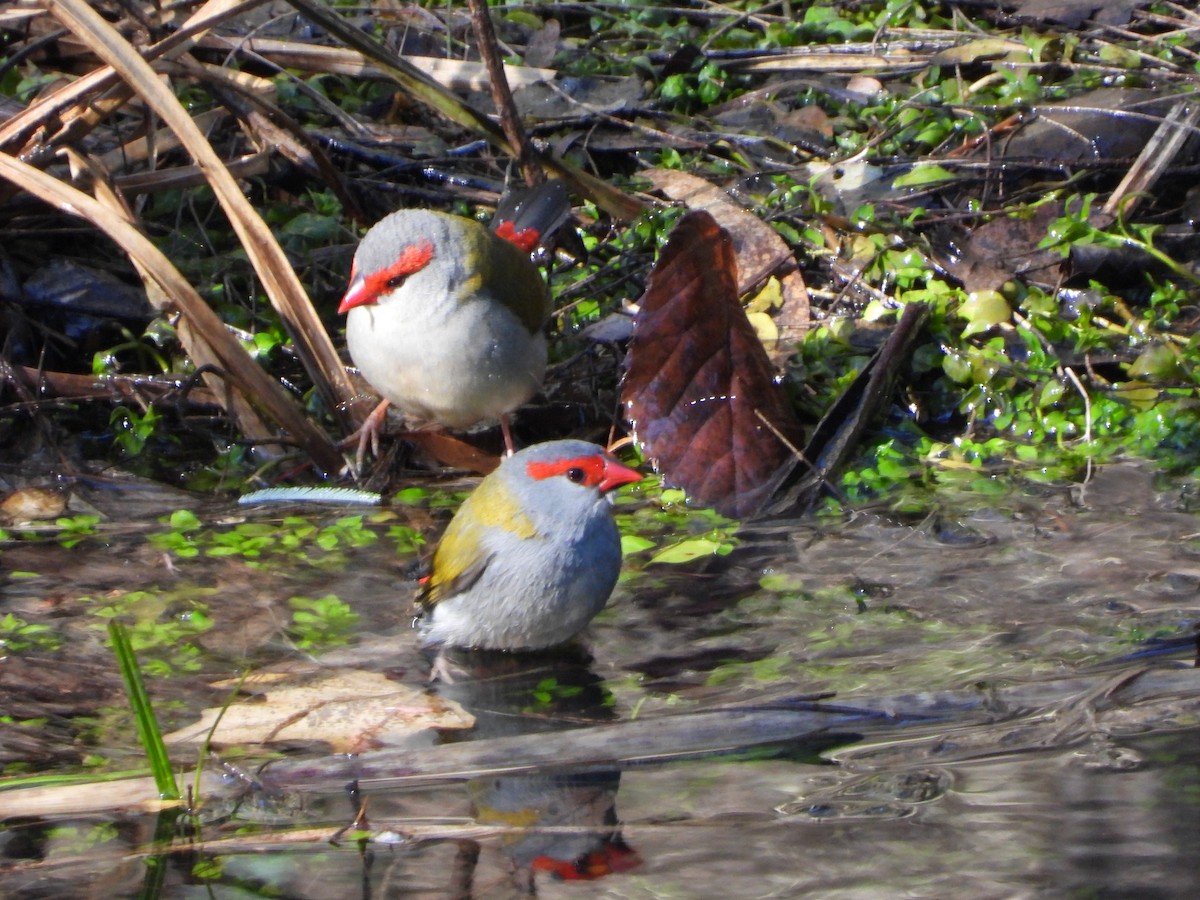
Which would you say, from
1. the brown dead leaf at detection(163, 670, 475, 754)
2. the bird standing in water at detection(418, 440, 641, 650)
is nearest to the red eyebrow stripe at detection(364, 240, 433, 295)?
the bird standing in water at detection(418, 440, 641, 650)

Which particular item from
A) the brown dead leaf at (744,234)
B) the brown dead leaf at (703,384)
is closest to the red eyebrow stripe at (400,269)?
the brown dead leaf at (703,384)

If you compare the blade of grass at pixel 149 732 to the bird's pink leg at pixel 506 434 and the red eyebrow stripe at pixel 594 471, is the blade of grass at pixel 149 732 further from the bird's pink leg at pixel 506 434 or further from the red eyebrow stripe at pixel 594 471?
the bird's pink leg at pixel 506 434

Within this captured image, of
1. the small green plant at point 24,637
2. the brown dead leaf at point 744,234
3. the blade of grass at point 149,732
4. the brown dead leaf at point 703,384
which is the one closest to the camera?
the blade of grass at point 149,732

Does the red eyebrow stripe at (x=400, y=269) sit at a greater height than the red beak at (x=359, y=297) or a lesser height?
greater

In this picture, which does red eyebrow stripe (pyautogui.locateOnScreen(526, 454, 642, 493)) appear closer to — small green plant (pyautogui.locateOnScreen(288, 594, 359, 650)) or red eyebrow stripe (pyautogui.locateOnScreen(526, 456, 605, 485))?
red eyebrow stripe (pyautogui.locateOnScreen(526, 456, 605, 485))

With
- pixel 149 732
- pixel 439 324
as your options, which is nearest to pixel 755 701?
pixel 149 732

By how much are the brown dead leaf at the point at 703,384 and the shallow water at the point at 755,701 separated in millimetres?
351

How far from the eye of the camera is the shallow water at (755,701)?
2.45 m

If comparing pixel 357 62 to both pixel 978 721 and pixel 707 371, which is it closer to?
pixel 707 371

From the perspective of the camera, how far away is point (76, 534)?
176 inches

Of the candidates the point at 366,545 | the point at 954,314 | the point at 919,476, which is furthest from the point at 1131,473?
the point at 366,545

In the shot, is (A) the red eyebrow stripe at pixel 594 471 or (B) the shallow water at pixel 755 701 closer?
(B) the shallow water at pixel 755 701

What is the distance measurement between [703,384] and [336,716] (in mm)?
1977

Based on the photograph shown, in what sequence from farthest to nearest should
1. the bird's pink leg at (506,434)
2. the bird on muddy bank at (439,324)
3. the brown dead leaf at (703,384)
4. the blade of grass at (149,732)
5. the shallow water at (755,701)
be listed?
1. the bird's pink leg at (506,434)
2. the bird on muddy bank at (439,324)
3. the brown dead leaf at (703,384)
4. the blade of grass at (149,732)
5. the shallow water at (755,701)
